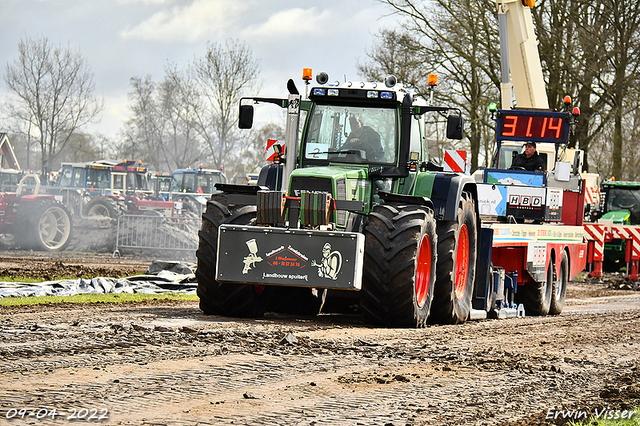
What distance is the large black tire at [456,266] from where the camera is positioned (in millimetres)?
9789

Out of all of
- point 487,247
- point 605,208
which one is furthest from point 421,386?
point 605,208

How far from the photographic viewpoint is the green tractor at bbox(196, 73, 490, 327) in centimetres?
852

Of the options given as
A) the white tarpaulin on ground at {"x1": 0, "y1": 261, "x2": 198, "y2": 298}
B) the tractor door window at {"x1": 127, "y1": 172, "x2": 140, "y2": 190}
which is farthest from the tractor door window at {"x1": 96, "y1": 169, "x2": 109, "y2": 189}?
the white tarpaulin on ground at {"x1": 0, "y1": 261, "x2": 198, "y2": 298}

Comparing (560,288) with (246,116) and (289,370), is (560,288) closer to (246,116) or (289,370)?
(246,116)

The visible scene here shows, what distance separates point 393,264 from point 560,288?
6.95 m

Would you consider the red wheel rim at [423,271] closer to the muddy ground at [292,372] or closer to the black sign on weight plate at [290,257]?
the muddy ground at [292,372]

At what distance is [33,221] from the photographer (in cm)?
2344

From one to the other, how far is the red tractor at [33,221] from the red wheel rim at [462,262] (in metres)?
15.6

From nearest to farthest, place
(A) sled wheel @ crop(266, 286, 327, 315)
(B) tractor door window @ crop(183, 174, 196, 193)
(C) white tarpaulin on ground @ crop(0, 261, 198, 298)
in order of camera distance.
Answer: (A) sled wheel @ crop(266, 286, 327, 315) < (C) white tarpaulin on ground @ crop(0, 261, 198, 298) < (B) tractor door window @ crop(183, 174, 196, 193)

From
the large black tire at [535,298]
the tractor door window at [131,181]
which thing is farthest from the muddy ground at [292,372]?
the tractor door window at [131,181]

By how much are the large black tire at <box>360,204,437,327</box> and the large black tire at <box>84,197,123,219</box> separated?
18.7m

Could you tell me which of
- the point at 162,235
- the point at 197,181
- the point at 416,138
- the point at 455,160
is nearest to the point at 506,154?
the point at 455,160

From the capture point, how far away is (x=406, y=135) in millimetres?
9812

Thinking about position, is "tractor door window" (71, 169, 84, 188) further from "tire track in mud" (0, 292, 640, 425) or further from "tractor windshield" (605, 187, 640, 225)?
"tire track in mud" (0, 292, 640, 425)
